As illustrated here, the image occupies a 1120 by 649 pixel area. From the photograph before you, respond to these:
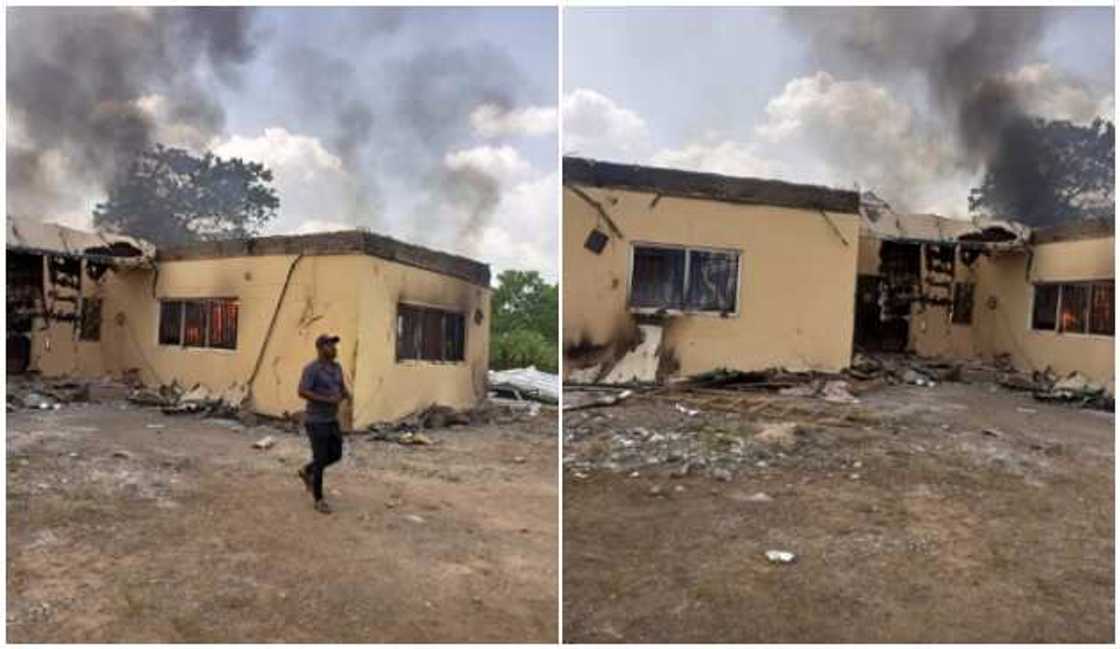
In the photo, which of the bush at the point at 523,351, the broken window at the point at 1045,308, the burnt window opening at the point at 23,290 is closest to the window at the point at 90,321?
the burnt window opening at the point at 23,290

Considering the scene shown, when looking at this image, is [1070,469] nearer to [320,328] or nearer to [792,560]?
[792,560]

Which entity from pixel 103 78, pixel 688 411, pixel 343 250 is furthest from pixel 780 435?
pixel 103 78

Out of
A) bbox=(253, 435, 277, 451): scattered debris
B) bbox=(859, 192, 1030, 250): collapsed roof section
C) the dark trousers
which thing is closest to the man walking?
the dark trousers

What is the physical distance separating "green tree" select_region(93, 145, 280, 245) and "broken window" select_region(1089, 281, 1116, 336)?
9.90 feet

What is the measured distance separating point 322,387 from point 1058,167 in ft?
9.24

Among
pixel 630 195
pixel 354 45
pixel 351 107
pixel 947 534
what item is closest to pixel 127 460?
pixel 351 107

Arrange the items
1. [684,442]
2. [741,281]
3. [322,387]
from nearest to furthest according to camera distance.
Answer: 1. [684,442]
2. [322,387]
3. [741,281]

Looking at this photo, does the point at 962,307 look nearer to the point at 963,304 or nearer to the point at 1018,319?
the point at 963,304

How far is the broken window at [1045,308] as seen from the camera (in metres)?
3.20

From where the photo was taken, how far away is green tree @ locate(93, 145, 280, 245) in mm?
3143

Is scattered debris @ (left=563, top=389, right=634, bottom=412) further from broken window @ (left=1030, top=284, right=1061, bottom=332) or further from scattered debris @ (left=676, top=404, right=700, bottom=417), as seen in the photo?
broken window @ (left=1030, top=284, right=1061, bottom=332)

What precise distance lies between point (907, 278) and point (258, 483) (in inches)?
99.8

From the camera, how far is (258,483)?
3.09 metres

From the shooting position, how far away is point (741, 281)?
3.49m
